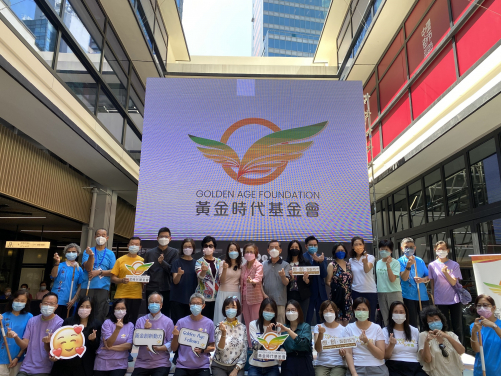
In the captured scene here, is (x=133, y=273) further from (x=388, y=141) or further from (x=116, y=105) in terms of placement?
(x=388, y=141)

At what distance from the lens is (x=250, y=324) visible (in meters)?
3.90

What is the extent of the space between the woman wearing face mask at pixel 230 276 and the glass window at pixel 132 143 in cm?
552

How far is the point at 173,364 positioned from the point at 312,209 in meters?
3.29

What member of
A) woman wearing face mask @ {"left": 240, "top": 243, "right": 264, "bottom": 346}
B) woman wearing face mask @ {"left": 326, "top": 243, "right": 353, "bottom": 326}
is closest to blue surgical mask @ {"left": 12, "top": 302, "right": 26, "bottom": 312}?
woman wearing face mask @ {"left": 240, "top": 243, "right": 264, "bottom": 346}

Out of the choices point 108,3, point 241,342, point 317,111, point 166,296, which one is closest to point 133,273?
point 166,296

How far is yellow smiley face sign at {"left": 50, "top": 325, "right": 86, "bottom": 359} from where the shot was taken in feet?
11.7

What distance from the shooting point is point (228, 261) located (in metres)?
4.64

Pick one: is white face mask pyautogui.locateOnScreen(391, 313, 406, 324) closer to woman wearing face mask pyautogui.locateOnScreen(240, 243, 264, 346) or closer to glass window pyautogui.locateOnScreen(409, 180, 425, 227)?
woman wearing face mask pyautogui.locateOnScreen(240, 243, 264, 346)

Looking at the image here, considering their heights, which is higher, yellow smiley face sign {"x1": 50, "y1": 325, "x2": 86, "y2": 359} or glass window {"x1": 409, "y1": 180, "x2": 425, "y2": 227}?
glass window {"x1": 409, "y1": 180, "x2": 425, "y2": 227}

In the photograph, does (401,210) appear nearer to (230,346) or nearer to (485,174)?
(485,174)

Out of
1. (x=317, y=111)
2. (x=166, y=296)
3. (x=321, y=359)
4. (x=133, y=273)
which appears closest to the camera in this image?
(x=321, y=359)

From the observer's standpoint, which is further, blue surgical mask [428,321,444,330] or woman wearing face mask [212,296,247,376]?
woman wearing face mask [212,296,247,376]

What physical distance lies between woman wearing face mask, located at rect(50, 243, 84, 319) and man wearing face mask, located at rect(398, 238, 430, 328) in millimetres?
4021

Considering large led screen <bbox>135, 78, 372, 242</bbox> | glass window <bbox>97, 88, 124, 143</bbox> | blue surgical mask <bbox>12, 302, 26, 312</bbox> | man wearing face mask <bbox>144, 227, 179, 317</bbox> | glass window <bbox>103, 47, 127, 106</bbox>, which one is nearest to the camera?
blue surgical mask <bbox>12, 302, 26, 312</bbox>
